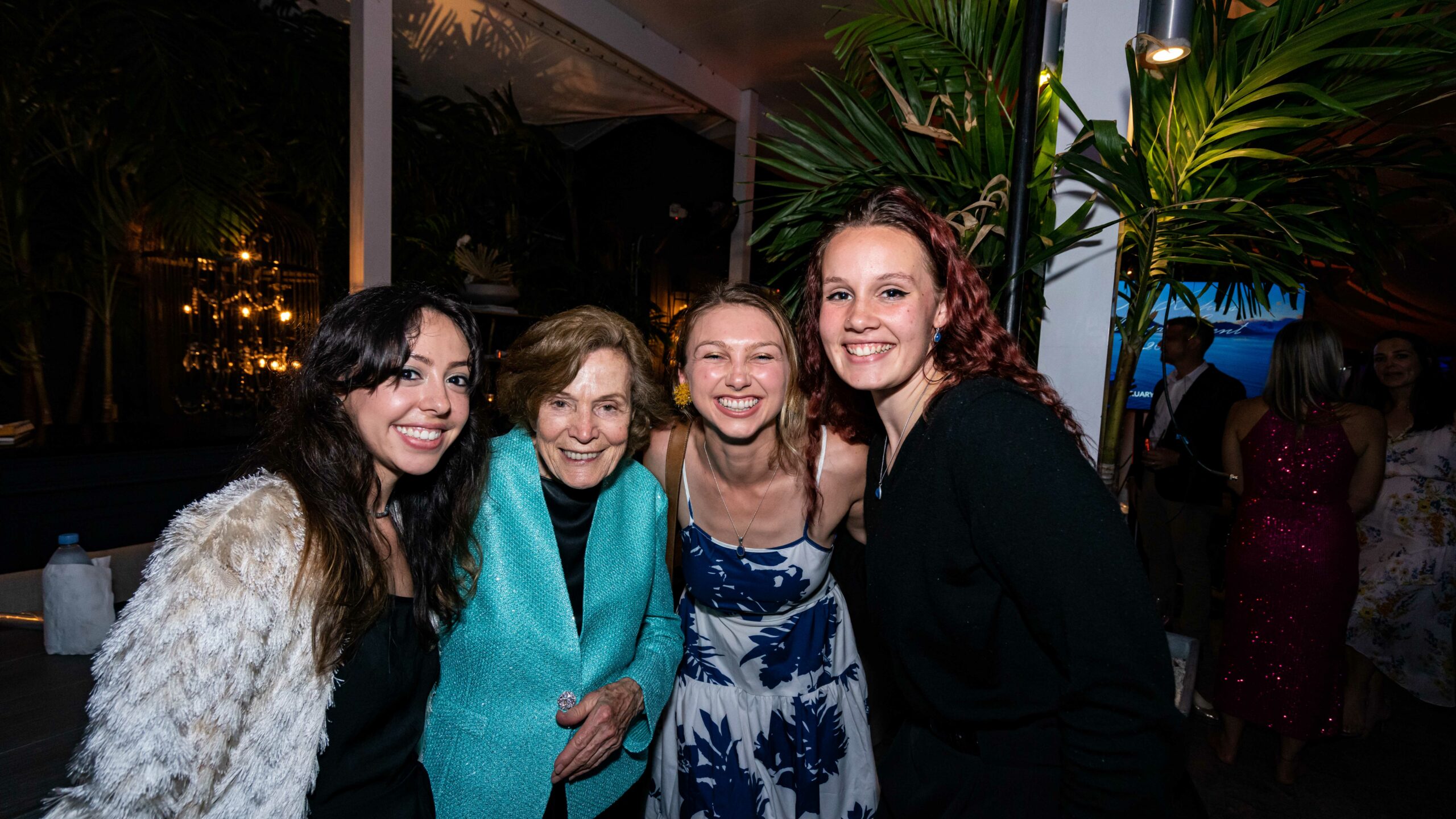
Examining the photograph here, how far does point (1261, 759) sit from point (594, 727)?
330 centimetres

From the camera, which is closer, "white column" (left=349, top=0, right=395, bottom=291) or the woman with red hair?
the woman with red hair

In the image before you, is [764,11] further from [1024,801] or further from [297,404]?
[1024,801]

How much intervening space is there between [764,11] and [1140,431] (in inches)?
154

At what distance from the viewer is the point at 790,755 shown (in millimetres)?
1825

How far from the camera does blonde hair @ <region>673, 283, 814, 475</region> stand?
183 centimetres

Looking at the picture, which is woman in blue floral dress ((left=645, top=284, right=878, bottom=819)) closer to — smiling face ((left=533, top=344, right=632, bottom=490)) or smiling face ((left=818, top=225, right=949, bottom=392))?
smiling face ((left=533, top=344, right=632, bottom=490))

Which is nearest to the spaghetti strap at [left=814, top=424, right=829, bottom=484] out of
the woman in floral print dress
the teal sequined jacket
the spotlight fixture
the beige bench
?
the teal sequined jacket

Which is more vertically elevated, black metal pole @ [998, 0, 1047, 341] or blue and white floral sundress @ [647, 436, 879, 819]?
black metal pole @ [998, 0, 1047, 341]

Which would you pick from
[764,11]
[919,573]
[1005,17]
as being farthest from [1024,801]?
[764,11]

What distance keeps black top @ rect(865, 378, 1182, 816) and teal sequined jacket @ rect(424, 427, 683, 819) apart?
724 millimetres

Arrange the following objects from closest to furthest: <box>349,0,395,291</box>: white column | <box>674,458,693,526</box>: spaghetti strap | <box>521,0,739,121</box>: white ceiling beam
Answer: <box>674,458,693,526</box>: spaghetti strap → <box>349,0,395,291</box>: white column → <box>521,0,739,121</box>: white ceiling beam

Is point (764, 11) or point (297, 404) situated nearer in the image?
point (297, 404)

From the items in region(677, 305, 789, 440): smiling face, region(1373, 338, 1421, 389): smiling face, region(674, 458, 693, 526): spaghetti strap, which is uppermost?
region(1373, 338, 1421, 389): smiling face

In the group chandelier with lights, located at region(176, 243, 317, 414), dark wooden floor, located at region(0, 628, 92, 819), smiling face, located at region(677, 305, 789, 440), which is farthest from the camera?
chandelier with lights, located at region(176, 243, 317, 414)
